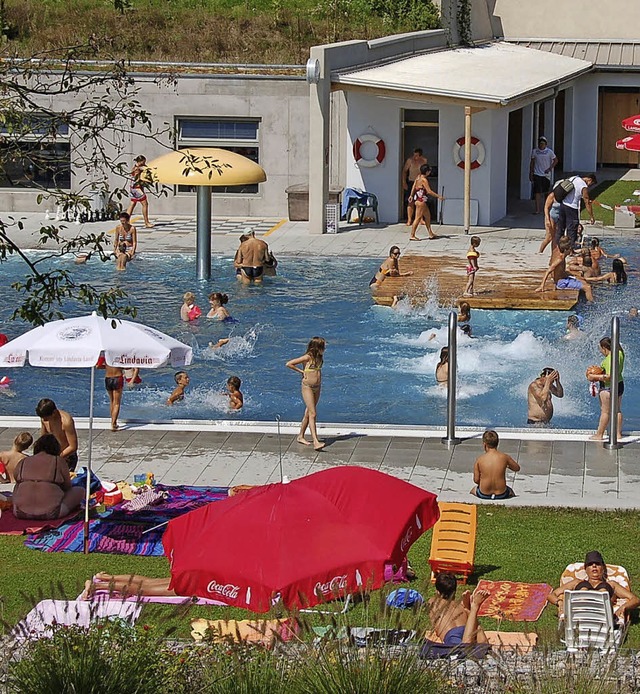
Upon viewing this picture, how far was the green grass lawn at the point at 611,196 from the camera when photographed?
29.1 m

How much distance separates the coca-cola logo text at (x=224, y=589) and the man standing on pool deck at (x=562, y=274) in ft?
43.9

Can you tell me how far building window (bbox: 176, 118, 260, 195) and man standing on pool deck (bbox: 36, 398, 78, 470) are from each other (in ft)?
56.7

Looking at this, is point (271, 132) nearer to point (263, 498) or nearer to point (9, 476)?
point (9, 476)

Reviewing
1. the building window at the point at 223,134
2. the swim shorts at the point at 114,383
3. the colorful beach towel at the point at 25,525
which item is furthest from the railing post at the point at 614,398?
the building window at the point at 223,134

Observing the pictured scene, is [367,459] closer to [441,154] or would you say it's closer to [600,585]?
[600,585]

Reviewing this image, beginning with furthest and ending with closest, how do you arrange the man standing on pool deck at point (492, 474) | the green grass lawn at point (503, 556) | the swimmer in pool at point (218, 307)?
the swimmer in pool at point (218, 307) < the man standing on pool deck at point (492, 474) < the green grass lawn at point (503, 556)

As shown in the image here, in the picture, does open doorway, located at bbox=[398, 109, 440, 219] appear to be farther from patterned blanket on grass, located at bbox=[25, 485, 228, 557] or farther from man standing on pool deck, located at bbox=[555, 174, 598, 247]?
patterned blanket on grass, located at bbox=[25, 485, 228, 557]

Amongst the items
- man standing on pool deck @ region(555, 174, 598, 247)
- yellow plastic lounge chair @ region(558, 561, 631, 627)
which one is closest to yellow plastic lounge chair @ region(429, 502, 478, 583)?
yellow plastic lounge chair @ region(558, 561, 631, 627)

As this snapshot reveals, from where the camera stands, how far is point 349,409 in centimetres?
1688

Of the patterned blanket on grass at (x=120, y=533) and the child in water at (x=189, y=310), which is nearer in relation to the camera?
the patterned blanket on grass at (x=120, y=533)

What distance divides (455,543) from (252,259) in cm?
1327

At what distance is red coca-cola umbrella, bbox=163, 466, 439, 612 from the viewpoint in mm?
8516

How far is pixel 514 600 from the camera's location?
32.8 feet

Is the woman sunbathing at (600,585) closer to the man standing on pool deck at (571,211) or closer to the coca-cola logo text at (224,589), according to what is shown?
the coca-cola logo text at (224,589)
